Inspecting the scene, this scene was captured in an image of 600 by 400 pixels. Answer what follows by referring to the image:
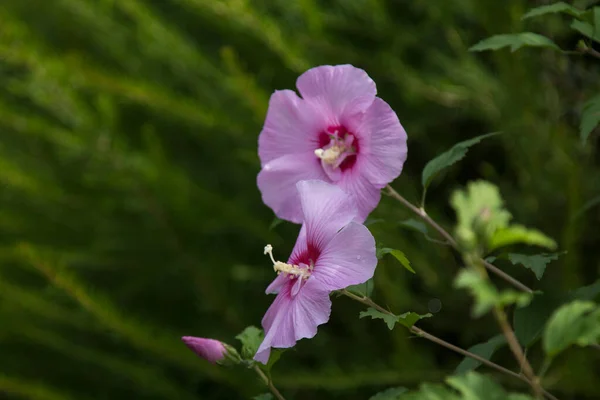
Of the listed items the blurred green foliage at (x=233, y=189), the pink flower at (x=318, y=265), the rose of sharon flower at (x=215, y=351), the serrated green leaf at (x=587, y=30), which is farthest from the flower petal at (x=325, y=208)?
the blurred green foliage at (x=233, y=189)

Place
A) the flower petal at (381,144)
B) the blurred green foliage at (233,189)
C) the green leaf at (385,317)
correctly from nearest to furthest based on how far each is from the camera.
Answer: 1. the green leaf at (385,317)
2. the flower petal at (381,144)
3. the blurred green foliage at (233,189)

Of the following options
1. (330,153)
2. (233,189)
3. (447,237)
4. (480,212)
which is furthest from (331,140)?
(233,189)

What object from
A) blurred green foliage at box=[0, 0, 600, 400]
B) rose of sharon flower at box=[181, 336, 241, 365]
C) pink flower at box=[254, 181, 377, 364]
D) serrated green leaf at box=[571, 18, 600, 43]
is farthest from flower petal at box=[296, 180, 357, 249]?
blurred green foliage at box=[0, 0, 600, 400]

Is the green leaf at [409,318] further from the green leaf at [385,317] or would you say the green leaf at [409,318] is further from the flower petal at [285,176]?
the flower petal at [285,176]

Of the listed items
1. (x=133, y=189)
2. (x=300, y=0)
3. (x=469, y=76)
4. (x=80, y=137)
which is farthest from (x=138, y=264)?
(x=469, y=76)

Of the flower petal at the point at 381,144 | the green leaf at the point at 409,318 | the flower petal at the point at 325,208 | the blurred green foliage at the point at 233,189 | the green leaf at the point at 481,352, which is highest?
the blurred green foliage at the point at 233,189

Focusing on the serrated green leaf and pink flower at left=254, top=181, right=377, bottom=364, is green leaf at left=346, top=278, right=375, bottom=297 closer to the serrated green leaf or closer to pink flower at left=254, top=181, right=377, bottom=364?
pink flower at left=254, top=181, right=377, bottom=364

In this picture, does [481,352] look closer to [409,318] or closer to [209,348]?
[409,318]
